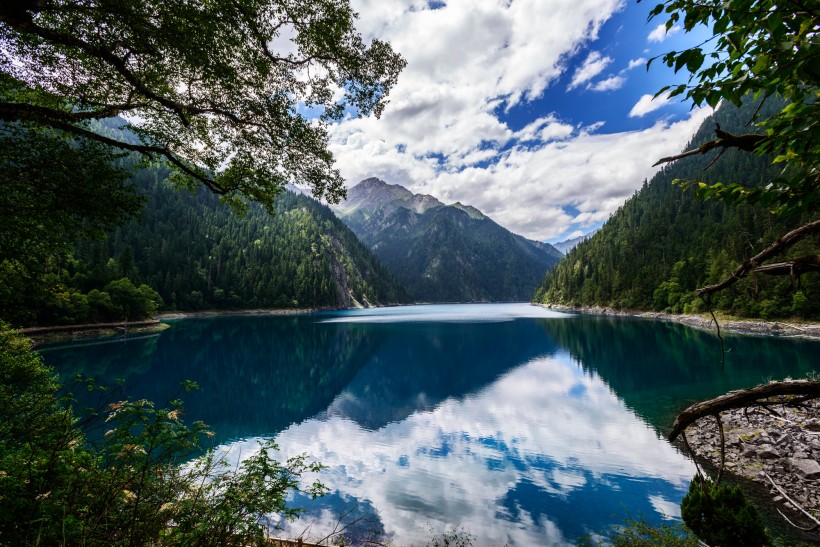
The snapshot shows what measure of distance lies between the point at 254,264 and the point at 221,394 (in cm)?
11689

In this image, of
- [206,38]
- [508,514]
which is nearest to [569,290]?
[508,514]

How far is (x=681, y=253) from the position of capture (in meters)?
107

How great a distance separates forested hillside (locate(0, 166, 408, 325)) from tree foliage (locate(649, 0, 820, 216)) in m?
69.8

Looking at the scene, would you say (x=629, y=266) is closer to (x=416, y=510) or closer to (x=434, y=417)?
(x=434, y=417)

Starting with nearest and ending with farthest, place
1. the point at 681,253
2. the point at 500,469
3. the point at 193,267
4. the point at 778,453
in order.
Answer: the point at 778,453 → the point at 500,469 → the point at 681,253 → the point at 193,267

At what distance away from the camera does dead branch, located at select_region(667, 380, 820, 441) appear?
2.76 metres

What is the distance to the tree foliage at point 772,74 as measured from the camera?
8.07ft

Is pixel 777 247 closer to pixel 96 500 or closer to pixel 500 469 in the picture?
pixel 96 500

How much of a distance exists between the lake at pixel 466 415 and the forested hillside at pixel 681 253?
17.9 meters

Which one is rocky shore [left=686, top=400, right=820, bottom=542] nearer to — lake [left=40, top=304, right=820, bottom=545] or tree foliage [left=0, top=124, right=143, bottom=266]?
lake [left=40, top=304, right=820, bottom=545]

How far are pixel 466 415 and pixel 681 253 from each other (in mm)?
113267

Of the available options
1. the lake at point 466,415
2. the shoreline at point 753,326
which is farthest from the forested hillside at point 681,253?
the lake at point 466,415

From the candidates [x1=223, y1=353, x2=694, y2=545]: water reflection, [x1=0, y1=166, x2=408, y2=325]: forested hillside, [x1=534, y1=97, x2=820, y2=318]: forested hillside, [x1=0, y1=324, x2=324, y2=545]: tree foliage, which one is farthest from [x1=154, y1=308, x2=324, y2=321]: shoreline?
[x1=534, y1=97, x2=820, y2=318]: forested hillside

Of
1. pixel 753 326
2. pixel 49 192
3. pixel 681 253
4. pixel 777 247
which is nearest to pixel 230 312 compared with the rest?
pixel 49 192
